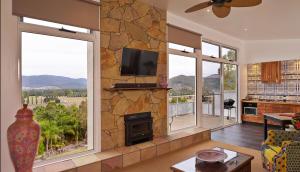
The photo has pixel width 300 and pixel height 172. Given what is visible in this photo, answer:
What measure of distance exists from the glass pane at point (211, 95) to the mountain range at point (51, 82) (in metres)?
3.63

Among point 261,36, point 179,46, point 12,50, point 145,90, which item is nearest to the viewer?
point 12,50

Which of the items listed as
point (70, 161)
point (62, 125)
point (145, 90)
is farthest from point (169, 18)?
point (70, 161)

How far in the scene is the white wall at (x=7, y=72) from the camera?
254cm

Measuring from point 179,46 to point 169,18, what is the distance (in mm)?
727

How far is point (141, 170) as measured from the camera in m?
3.31

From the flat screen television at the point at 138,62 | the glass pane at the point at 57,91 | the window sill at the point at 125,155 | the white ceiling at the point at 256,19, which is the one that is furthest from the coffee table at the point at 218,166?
the white ceiling at the point at 256,19

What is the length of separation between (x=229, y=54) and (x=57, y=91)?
5.83m

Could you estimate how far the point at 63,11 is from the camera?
3.03 metres

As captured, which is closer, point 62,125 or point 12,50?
point 12,50

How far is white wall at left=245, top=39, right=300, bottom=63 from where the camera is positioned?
6.74 metres

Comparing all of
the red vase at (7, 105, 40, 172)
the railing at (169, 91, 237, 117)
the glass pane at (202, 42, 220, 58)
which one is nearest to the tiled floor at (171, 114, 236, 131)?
the railing at (169, 91, 237, 117)

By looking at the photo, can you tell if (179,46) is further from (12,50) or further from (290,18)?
(12,50)

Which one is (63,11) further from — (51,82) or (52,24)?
(51,82)

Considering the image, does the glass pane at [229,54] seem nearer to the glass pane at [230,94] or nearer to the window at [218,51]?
the window at [218,51]
